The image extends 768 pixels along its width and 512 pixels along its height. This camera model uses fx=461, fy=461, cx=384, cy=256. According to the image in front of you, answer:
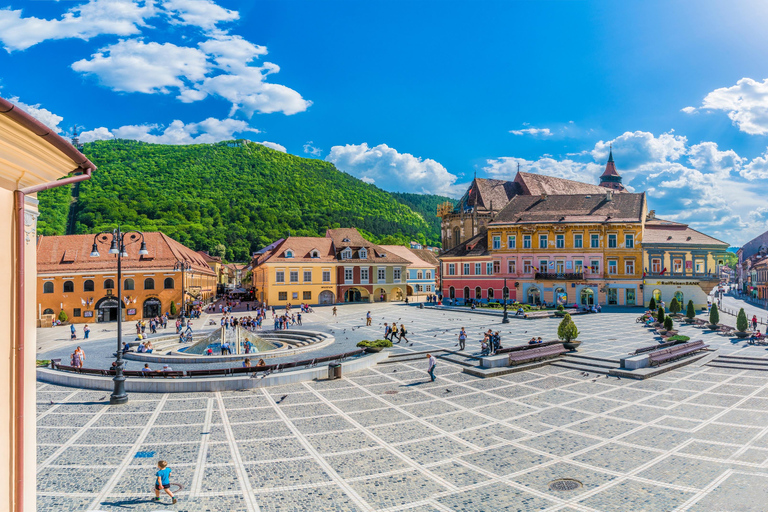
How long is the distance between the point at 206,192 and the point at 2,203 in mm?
119265

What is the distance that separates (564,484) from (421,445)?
13.2ft

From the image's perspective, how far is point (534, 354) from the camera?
24453mm

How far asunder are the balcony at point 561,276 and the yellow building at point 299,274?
27522mm

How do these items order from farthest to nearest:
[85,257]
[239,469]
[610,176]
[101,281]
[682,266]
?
1. [610,176]
2. [682,266]
3. [85,257]
4. [101,281]
5. [239,469]

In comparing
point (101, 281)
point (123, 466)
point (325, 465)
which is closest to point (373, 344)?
point (325, 465)

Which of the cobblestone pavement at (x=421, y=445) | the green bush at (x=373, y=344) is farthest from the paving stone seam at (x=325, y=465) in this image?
the green bush at (x=373, y=344)

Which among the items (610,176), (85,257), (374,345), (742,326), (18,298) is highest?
(610,176)

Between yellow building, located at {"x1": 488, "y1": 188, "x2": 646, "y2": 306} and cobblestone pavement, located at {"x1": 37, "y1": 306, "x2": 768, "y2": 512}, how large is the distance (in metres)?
36.3

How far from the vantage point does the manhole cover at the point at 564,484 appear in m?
10.8

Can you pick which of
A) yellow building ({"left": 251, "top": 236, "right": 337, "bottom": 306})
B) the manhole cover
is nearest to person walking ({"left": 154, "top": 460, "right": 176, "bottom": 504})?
the manhole cover

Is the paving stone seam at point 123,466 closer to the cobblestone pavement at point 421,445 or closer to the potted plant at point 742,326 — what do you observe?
the cobblestone pavement at point 421,445

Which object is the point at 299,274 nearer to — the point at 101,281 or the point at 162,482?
the point at 101,281

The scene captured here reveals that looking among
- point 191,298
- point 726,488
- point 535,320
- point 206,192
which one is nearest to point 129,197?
point 206,192

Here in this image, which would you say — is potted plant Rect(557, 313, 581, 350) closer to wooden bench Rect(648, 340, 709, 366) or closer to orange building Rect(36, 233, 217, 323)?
wooden bench Rect(648, 340, 709, 366)
